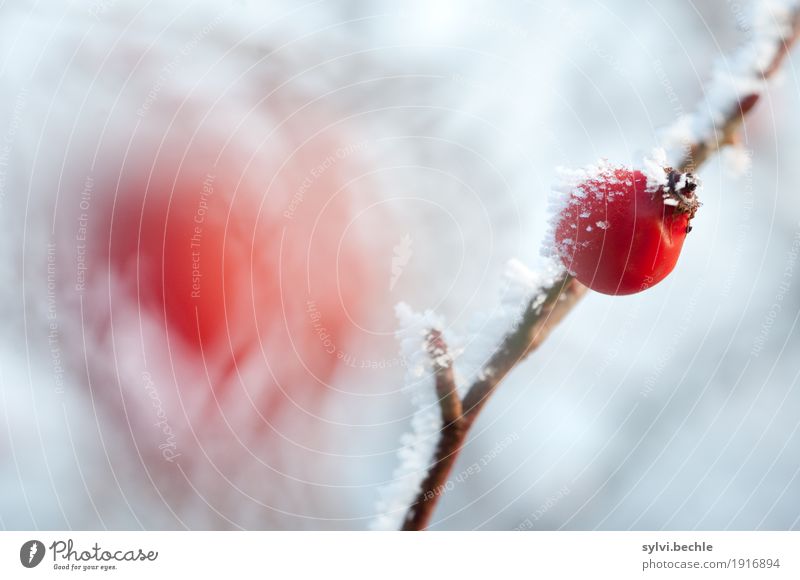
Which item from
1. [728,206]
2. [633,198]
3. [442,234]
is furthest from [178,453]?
[728,206]

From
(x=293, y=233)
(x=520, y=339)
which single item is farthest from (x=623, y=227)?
(x=293, y=233)

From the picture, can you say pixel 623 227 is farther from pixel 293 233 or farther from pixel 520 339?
pixel 293 233

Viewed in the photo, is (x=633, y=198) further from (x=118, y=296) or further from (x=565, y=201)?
(x=118, y=296)
